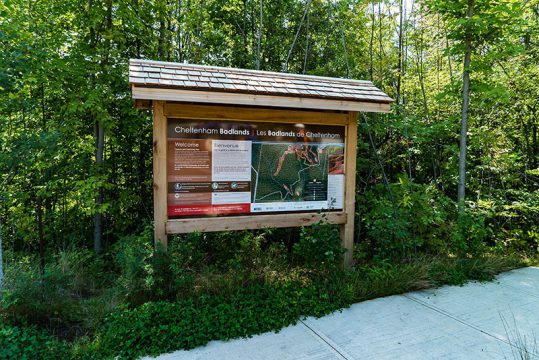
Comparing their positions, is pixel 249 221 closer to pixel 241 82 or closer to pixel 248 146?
pixel 248 146

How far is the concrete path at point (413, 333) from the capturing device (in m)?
2.91

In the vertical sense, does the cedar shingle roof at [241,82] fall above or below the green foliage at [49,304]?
above

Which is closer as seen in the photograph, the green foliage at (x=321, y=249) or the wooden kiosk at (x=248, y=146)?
the wooden kiosk at (x=248, y=146)

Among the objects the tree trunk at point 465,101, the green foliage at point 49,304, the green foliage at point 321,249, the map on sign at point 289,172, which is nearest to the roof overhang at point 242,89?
the map on sign at point 289,172

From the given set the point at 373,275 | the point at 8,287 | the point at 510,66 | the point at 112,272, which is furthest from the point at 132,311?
the point at 510,66

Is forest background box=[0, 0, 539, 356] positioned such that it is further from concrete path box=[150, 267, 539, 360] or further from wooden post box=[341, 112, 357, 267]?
wooden post box=[341, 112, 357, 267]

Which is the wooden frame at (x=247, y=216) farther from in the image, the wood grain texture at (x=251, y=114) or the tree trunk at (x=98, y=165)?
the tree trunk at (x=98, y=165)

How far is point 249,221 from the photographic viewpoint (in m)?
4.20

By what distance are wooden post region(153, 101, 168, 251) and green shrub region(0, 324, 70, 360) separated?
1.27 m

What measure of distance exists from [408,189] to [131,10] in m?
5.04

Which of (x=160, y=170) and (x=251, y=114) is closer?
(x=160, y=170)

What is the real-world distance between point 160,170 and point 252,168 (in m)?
1.10

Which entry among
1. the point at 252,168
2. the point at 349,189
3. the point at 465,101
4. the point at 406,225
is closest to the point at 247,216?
the point at 252,168

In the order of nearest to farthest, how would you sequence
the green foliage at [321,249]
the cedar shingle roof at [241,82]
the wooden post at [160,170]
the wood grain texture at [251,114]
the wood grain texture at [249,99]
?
the wood grain texture at [249,99], the cedar shingle roof at [241,82], the wooden post at [160,170], the wood grain texture at [251,114], the green foliage at [321,249]
